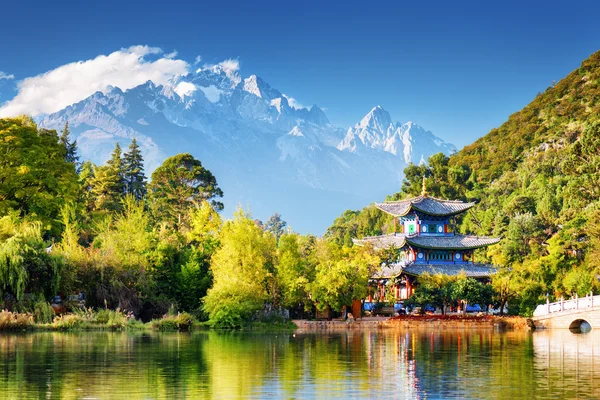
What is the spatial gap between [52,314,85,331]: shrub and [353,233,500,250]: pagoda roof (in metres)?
19.7

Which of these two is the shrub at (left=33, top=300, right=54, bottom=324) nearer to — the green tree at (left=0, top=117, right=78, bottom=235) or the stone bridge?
the green tree at (left=0, top=117, right=78, bottom=235)

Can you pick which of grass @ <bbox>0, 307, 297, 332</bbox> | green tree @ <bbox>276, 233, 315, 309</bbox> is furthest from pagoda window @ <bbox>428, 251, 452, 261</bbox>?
grass @ <bbox>0, 307, 297, 332</bbox>

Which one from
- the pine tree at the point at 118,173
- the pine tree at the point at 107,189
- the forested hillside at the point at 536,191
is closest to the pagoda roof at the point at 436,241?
the forested hillside at the point at 536,191

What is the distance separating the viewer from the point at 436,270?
5203cm

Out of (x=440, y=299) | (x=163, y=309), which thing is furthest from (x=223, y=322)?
(x=440, y=299)

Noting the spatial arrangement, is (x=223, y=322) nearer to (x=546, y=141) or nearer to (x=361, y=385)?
(x=361, y=385)

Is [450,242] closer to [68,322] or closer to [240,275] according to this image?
[240,275]

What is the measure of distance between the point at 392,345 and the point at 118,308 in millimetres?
14239

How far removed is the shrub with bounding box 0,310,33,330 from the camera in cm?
3469

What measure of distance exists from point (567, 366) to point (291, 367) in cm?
695

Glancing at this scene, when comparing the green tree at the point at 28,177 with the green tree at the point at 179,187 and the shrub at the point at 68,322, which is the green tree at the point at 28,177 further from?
the green tree at the point at 179,187

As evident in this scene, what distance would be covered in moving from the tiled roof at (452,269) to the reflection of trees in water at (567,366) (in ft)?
52.0

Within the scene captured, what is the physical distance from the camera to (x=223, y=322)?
135 feet

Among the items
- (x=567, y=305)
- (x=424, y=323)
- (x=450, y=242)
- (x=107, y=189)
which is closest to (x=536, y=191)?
(x=450, y=242)
